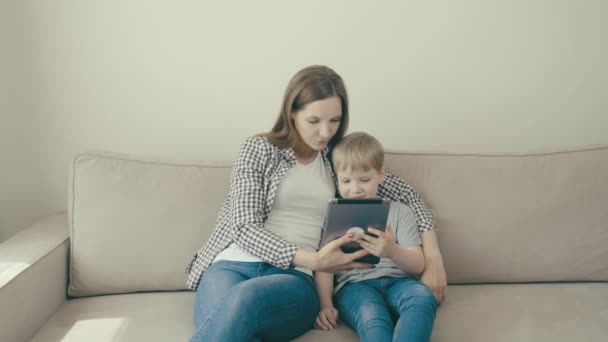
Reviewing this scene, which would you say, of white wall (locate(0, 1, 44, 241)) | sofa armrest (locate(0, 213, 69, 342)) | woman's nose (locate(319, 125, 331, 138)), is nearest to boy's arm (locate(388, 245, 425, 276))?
woman's nose (locate(319, 125, 331, 138))

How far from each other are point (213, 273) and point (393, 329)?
20.3 inches

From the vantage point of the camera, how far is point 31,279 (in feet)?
5.08

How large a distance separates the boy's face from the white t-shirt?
0.09 metres

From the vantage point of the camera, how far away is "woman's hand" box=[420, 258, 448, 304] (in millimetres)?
1686

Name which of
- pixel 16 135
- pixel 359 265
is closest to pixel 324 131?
pixel 359 265

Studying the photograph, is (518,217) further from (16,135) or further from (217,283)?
(16,135)

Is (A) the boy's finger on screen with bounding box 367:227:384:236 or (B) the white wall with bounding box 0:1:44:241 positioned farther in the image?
(B) the white wall with bounding box 0:1:44:241

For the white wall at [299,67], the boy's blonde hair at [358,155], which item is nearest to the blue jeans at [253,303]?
the boy's blonde hair at [358,155]

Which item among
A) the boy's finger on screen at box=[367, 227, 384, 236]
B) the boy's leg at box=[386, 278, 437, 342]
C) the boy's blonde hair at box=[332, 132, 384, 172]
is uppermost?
the boy's blonde hair at box=[332, 132, 384, 172]

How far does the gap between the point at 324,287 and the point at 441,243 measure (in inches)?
18.0

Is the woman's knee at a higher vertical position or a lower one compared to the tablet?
lower

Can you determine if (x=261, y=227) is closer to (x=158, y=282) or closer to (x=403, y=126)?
(x=158, y=282)

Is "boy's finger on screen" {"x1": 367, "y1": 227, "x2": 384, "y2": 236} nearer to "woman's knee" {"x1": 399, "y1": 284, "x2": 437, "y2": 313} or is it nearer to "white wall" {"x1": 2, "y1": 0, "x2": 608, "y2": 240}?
"woman's knee" {"x1": 399, "y1": 284, "x2": 437, "y2": 313}

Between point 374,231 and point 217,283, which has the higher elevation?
point 374,231
